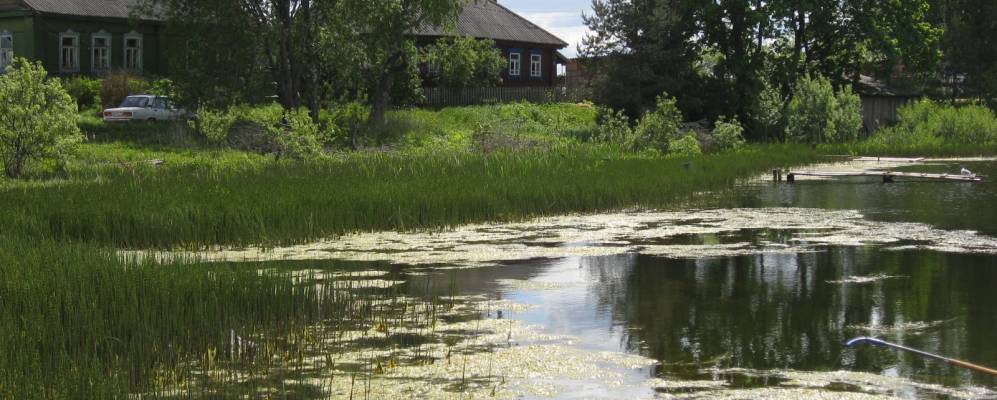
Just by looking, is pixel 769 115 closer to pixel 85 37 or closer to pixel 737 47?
pixel 737 47

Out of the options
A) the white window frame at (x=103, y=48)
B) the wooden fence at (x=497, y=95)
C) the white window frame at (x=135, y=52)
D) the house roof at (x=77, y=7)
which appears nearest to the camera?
the house roof at (x=77, y=7)

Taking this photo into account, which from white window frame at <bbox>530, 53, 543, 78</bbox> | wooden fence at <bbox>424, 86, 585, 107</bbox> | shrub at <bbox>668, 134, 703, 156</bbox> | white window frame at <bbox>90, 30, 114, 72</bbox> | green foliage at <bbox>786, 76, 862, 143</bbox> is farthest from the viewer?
white window frame at <bbox>530, 53, 543, 78</bbox>

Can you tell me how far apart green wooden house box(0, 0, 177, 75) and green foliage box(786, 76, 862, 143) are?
23292mm

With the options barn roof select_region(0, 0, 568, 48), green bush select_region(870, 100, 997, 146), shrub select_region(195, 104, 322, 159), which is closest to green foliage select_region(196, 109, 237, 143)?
shrub select_region(195, 104, 322, 159)

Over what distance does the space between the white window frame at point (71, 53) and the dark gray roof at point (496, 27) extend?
15.0 metres

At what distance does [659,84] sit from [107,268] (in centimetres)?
3528

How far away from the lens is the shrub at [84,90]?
133ft

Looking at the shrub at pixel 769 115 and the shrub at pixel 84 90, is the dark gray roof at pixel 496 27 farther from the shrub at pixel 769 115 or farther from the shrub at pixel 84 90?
the shrub at pixel 84 90

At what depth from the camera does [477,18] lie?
5706 cm

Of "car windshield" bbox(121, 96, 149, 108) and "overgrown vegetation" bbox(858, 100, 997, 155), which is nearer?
"car windshield" bbox(121, 96, 149, 108)

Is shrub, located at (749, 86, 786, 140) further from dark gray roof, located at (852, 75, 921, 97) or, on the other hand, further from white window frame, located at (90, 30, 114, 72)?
white window frame, located at (90, 30, 114, 72)

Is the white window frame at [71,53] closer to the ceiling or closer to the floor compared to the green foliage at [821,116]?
closer to the ceiling

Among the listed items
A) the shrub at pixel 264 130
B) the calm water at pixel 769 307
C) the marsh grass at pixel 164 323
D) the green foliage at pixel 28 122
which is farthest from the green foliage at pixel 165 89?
the marsh grass at pixel 164 323

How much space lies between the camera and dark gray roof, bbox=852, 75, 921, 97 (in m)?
50.2
